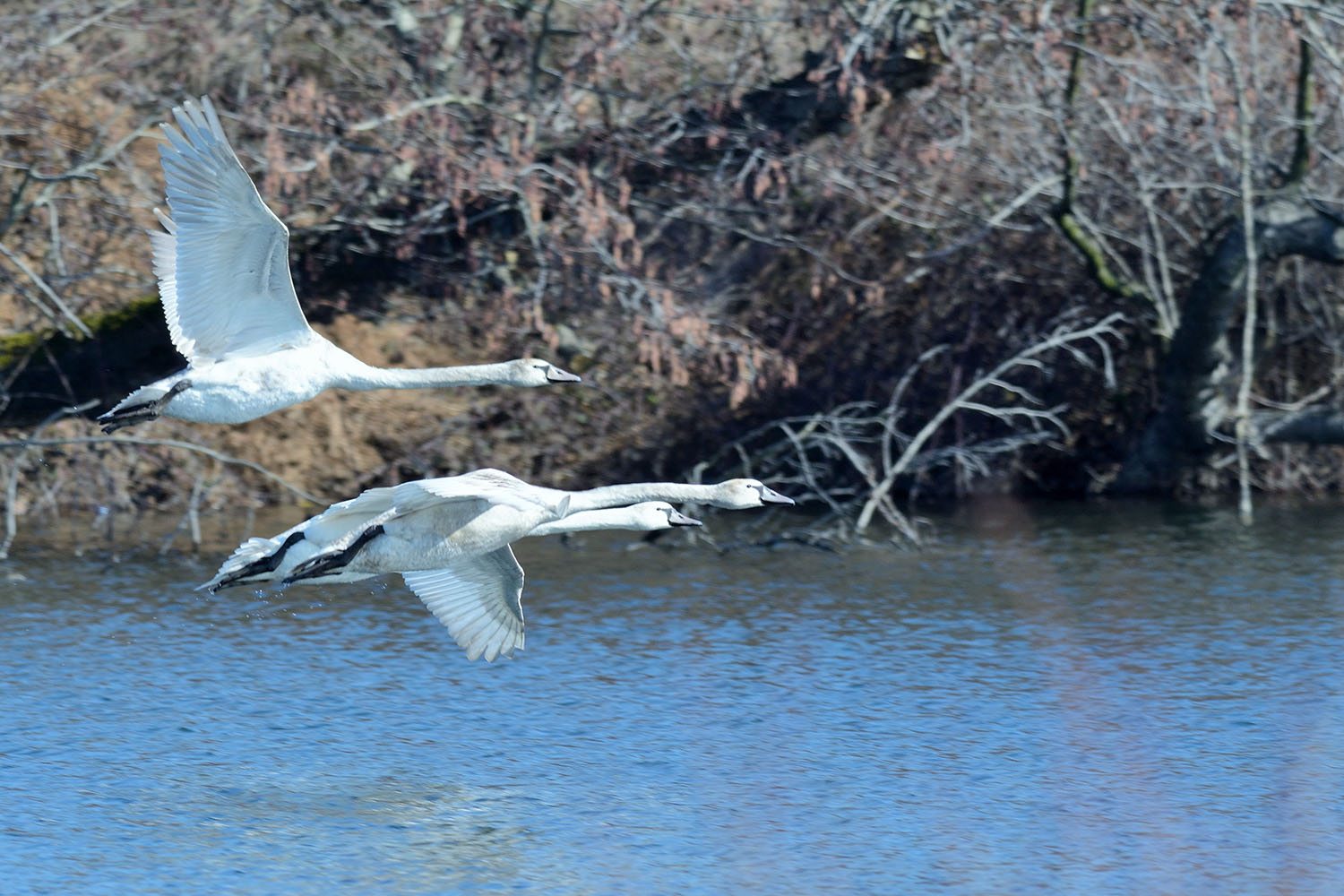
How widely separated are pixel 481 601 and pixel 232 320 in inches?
65.6

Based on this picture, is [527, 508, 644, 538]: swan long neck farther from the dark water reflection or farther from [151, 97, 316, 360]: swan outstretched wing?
[151, 97, 316, 360]: swan outstretched wing

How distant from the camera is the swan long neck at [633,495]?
7574 mm

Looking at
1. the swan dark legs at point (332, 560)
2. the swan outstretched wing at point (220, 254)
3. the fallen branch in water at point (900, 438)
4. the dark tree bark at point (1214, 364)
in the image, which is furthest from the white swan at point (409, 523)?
the dark tree bark at point (1214, 364)

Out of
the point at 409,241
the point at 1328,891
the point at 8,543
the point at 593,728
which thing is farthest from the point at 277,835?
the point at 409,241

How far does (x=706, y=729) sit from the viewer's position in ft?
29.2

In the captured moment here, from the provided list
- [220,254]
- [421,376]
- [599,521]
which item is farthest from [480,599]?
[220,254]

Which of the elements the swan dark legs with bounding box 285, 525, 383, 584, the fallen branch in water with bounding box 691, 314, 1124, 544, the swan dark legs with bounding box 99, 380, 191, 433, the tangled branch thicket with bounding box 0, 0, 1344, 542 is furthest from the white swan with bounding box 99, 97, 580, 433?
the fallen branch in water with bounding box 691, 314, 1124, 544

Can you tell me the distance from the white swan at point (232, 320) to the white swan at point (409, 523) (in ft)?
1.87

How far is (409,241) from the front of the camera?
14.0 m

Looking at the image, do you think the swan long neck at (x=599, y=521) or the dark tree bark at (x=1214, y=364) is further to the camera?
the dark tree bark at (x=1214, y=364)

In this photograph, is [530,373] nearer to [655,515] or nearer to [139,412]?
[655,515]

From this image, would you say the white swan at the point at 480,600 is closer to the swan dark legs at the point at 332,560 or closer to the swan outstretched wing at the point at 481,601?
the swan outstretched wing at the point at 481,601

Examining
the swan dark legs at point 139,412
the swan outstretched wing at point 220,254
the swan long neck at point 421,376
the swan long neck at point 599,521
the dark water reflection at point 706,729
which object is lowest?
the dark water reflection at point 706,729

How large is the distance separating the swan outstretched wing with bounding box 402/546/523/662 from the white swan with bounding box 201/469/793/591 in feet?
2.44
